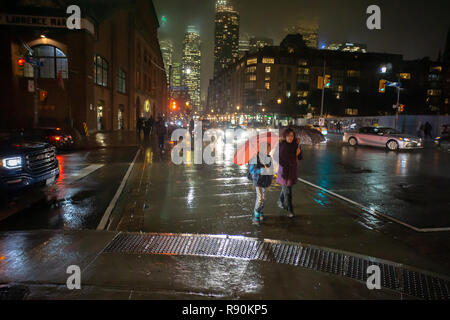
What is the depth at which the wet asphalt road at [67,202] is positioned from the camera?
6160 mm

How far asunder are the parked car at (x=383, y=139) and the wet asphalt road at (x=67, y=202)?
711 inches

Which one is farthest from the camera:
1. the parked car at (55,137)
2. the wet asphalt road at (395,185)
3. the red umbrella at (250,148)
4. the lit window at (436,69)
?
the lit window at (436,69)

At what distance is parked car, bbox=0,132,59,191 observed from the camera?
6895 mm

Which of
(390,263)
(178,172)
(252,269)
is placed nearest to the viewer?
(252,269)

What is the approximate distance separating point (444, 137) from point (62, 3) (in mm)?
32465

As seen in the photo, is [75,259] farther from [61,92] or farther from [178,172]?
[61,92]

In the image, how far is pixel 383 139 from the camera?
22203mm

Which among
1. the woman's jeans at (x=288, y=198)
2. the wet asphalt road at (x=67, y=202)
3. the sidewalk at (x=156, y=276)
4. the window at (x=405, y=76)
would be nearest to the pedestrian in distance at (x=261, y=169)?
the woman's jeans at (x=288, y=198)

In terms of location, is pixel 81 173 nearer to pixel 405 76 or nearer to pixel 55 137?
pixel 55 137

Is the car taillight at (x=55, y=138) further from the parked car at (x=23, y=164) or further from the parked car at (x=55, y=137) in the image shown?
the parked car at (x=23, y=164)

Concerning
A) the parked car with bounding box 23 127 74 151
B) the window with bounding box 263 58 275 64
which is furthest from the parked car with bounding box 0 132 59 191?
the window with bounding box 263 58 275 64

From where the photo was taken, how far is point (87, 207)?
7281 mm

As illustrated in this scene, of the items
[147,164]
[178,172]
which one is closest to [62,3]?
[147,164]
